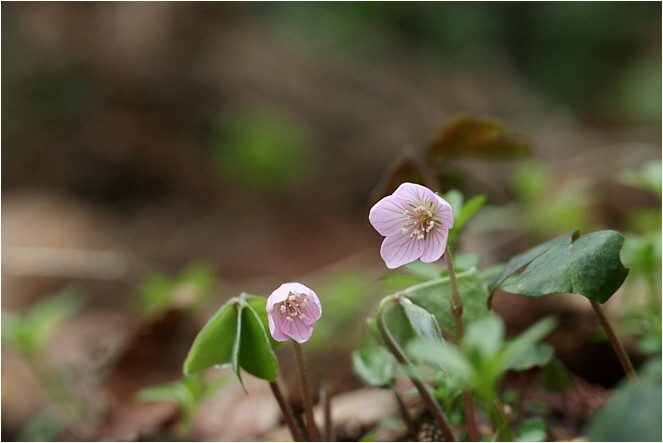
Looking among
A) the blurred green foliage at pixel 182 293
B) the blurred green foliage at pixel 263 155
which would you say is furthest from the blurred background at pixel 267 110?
the blurred green foliage at pixel 182 293

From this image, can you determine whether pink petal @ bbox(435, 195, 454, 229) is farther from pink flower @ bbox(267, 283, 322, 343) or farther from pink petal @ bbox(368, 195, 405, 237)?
pink flower @ bbox(267, 283, 322, 343)

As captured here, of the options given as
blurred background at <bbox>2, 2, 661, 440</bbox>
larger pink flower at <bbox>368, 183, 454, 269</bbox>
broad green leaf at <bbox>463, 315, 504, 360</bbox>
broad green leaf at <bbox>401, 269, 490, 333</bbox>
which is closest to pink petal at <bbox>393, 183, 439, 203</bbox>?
larger pink flower at <bbox>368, 183, 454, 269</bbox>

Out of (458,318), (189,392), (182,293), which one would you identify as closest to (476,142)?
(458,318)

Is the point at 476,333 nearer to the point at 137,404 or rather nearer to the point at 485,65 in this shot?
the point at 137,404

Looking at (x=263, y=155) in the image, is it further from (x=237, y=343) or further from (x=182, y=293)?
(x=237, y=343)

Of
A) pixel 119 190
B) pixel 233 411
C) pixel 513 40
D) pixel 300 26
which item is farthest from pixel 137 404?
pixel 513 40

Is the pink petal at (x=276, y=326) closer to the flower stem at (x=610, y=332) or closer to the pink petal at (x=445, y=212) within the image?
the pink petal at (x=445, y=212)
